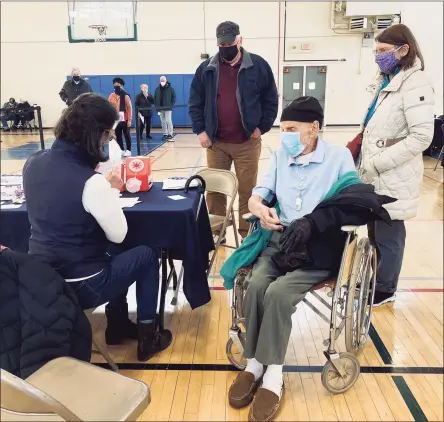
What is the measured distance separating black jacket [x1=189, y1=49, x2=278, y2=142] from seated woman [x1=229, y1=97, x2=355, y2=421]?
3.94ft

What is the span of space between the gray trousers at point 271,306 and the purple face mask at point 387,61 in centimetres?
98

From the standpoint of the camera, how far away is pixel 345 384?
5.30 feet

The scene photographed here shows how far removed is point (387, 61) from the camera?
1887 mm

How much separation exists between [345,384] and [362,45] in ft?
34.1

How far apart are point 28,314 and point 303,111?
1194 mm

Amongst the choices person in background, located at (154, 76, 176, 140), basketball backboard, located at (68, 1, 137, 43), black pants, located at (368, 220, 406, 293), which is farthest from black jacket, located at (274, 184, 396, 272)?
person in background, located at (154, 76, 176, 140)

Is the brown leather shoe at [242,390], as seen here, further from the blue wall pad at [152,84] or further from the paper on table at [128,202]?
the blue wall pad at [152,84]

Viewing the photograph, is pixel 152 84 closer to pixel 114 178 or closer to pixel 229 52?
pixel 229 52

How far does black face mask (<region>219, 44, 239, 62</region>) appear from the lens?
9.12 ft

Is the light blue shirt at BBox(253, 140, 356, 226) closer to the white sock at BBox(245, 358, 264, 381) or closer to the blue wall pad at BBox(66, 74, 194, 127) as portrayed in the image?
the white sock at BBox(245, 358, 264, 381)

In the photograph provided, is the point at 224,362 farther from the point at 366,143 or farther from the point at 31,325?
the point at 366,143

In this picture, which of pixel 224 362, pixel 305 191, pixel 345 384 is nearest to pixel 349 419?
pixel 345 384

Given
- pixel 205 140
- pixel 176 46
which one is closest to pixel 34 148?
pixel 176 46

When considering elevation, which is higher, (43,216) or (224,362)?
(43,216)
